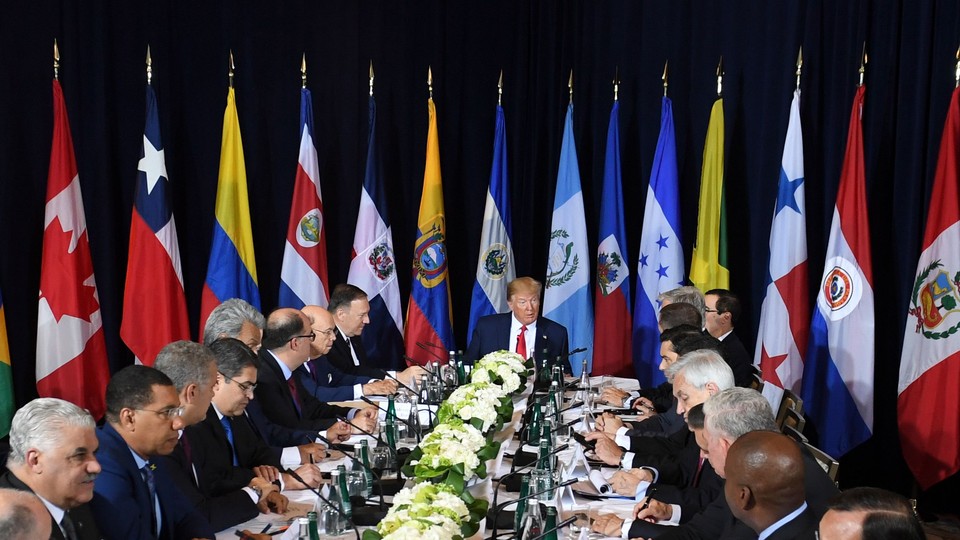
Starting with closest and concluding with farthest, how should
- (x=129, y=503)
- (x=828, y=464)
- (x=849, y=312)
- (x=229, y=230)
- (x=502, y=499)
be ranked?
(x=129, y=503), (x=502, y=499), (x=828, y=464), (x=849, y=312), (x=229, y=230)

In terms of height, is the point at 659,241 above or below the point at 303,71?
below

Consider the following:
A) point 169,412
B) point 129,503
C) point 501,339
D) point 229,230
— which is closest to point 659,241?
point 501,339

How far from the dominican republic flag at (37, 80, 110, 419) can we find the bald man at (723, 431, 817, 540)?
15.7 feet

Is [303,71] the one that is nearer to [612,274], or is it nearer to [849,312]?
[612,274]

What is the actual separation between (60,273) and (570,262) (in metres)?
3.73

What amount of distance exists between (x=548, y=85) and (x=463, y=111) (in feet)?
2.58

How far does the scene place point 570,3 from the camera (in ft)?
27.6

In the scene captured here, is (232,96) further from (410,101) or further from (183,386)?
(183,386)

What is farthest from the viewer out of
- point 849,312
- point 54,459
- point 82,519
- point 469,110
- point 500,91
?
point 469,110

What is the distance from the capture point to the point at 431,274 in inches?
304

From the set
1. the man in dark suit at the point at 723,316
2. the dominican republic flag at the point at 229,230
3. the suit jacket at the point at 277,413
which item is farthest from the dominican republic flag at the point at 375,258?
the man in dark suit at the point at 723,316

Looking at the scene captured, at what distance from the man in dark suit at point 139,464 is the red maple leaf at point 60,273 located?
134 inches

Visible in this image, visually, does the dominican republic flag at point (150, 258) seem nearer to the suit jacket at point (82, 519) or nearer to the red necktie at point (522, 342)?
the red necktie at point (522, 342)

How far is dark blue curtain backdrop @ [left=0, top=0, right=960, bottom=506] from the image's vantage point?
249 inches
